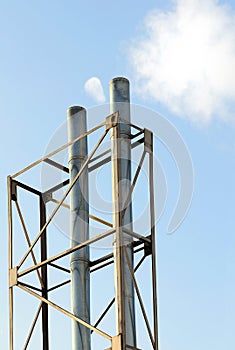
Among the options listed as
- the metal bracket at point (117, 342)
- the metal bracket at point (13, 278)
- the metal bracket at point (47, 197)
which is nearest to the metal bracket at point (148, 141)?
the metal bracket at point (47, 197)

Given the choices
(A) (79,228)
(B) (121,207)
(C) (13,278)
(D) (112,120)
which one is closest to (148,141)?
(D) (112,120)

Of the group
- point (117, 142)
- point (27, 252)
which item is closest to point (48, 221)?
point (27, 252)

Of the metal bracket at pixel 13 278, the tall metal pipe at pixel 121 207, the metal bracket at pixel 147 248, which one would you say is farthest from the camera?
the metal bracket at pixel 13 278

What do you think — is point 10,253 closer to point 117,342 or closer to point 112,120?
point 112,120

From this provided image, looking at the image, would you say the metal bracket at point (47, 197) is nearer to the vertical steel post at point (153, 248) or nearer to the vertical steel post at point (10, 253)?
the vertical steel post at point (10, 253)

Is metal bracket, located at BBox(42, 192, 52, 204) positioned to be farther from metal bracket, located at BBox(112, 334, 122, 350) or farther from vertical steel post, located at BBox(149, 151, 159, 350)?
metal bracket, located at BBox(112, 334, 122, 350)

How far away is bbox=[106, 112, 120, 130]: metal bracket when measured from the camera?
23391 millimetres

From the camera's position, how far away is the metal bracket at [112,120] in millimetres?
23391

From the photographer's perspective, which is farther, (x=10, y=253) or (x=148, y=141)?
(x=10, y=253)

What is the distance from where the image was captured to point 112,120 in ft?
76.9

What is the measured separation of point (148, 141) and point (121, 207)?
5.88 ft

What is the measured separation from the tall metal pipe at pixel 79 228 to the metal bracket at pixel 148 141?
5.28 ft

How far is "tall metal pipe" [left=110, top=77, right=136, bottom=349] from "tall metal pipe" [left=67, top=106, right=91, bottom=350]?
1017 millimetres

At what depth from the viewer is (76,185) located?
2445 cm
